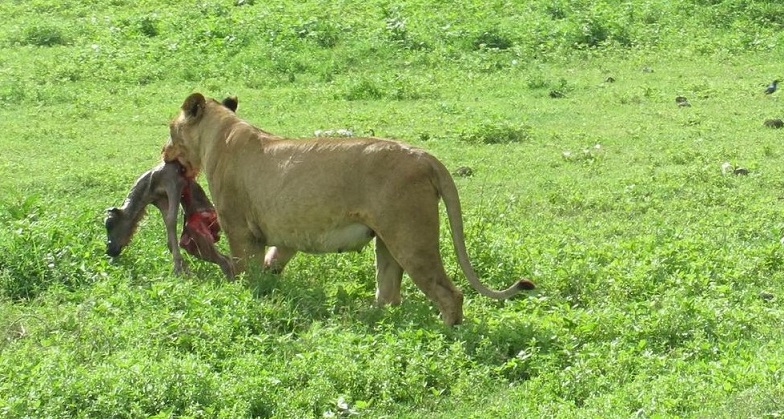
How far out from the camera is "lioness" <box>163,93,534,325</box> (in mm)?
7566

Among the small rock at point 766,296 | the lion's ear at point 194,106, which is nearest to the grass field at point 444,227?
the small rock at point 766,296

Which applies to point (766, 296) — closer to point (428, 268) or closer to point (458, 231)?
point (458, 231)

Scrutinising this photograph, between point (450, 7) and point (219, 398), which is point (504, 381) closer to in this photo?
point (219, 398)

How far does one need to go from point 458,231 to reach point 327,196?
783mm

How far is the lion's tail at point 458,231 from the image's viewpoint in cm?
766

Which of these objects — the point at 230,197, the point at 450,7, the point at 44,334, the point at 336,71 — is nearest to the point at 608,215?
the point at 230,197

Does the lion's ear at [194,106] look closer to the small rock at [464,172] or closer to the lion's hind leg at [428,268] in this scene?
the lion's hind leg at [428,268]

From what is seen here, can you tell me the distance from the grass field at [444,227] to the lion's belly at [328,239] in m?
0.24

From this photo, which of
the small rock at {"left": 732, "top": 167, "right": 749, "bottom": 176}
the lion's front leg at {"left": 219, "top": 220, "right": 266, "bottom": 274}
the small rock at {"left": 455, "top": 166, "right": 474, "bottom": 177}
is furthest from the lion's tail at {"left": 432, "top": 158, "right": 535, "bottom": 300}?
the small rock at {"left": 732, "top": 167, "right": 749, "bottom": 176}

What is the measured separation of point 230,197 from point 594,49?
9325mm

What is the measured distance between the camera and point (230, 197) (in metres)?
8.54

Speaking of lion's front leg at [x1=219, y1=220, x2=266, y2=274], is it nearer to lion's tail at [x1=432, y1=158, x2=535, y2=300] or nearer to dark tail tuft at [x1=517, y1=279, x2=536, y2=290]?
lion's tail at [x1=432, y1=158, x2=535, y2=300]

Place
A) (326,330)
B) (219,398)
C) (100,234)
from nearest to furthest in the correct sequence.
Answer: (219,398) < (326,330) < (100,234)

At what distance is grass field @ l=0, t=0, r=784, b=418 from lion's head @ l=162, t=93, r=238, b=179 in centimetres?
55
